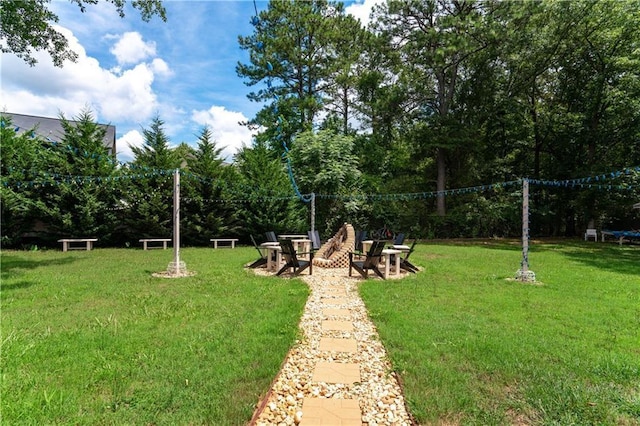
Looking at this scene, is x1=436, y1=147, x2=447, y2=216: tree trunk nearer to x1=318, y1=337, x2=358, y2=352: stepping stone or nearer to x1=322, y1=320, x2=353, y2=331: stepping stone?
x1=322, y1=320, x2=353, y2=331: stepping stone

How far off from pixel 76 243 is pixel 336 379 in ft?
41.4

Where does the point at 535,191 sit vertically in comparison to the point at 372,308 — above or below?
above

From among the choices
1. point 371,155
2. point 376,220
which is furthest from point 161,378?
point 371,155

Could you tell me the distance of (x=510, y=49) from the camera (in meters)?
15.9

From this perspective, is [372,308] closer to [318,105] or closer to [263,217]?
[263,217]

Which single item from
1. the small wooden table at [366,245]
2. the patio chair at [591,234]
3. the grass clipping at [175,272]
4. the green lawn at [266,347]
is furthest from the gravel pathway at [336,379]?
the patio chair at [591,234]

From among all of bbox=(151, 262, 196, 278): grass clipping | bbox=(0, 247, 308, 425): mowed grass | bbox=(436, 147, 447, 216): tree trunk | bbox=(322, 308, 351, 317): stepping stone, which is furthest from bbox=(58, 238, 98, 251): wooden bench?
bbox=(436, 147, 447, 216): tree trunk

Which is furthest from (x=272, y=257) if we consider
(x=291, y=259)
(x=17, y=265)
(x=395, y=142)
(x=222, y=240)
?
(x=395, y=142)

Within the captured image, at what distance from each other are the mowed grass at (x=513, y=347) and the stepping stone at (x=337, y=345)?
1.18ft

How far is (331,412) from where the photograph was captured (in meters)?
2.26

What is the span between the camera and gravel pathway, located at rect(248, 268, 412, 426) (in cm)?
223

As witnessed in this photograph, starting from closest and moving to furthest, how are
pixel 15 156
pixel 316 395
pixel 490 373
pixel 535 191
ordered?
1. pixel 316 395
2. pixel 490 373
3. pixel 15 156
4. pixel 535 191

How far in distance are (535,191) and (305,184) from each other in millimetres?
12891

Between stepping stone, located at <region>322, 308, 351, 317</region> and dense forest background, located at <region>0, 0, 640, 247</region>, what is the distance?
8.92 m
